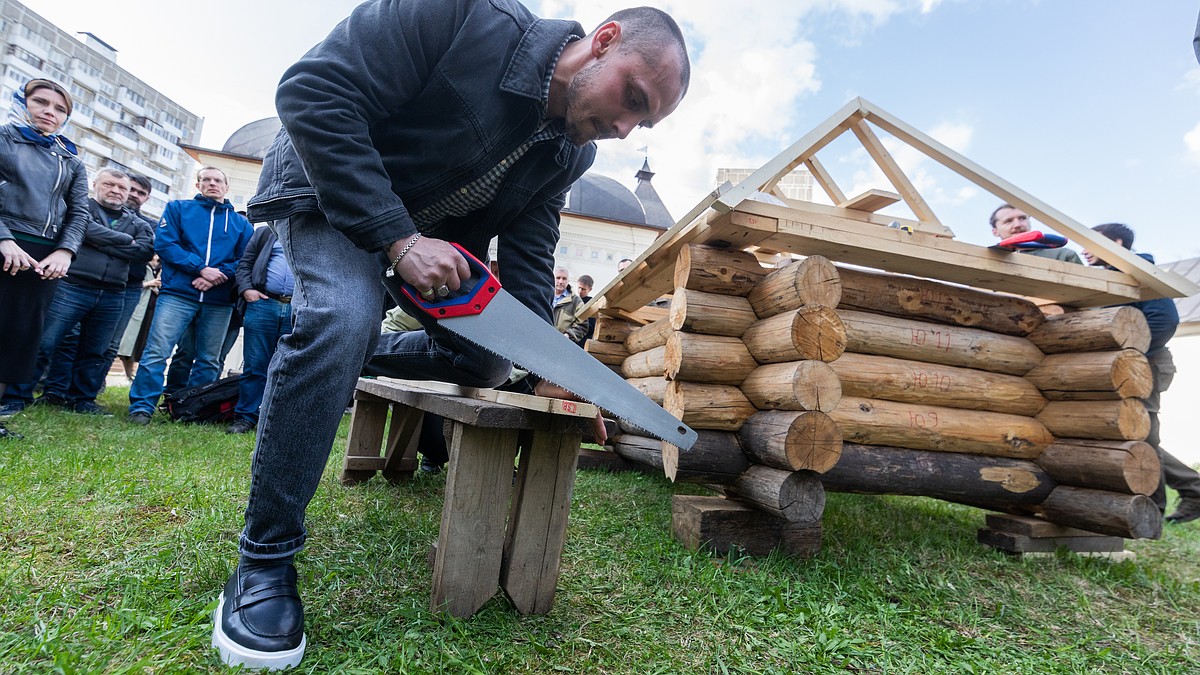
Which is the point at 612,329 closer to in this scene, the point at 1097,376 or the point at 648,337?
the point at 648,337

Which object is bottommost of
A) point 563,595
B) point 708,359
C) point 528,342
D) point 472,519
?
point 563,595

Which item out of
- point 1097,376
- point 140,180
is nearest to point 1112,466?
point 1097,376

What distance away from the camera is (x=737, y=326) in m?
3.35

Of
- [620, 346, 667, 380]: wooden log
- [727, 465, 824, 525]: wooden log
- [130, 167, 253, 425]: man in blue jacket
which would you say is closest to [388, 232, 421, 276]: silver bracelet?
[727, 465, 824, 525]: wooden log

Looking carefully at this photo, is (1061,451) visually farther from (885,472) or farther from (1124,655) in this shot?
(1124,655)

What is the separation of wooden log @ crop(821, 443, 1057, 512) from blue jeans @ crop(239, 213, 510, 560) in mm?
2485

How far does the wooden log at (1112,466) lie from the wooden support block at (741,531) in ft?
6.04

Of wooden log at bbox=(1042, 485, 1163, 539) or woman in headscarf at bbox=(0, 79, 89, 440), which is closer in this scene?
wooden log at bbox=(1042, 485, 1163, 539)

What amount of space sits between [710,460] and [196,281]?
4.74 m

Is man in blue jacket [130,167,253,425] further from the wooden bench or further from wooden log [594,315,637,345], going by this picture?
the wooden bench

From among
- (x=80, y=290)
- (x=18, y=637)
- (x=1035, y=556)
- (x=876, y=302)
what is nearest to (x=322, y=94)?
(x=18, y=637)

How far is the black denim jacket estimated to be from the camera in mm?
1583

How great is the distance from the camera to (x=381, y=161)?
5.52 ft

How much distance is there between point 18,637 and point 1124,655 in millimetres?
3478
